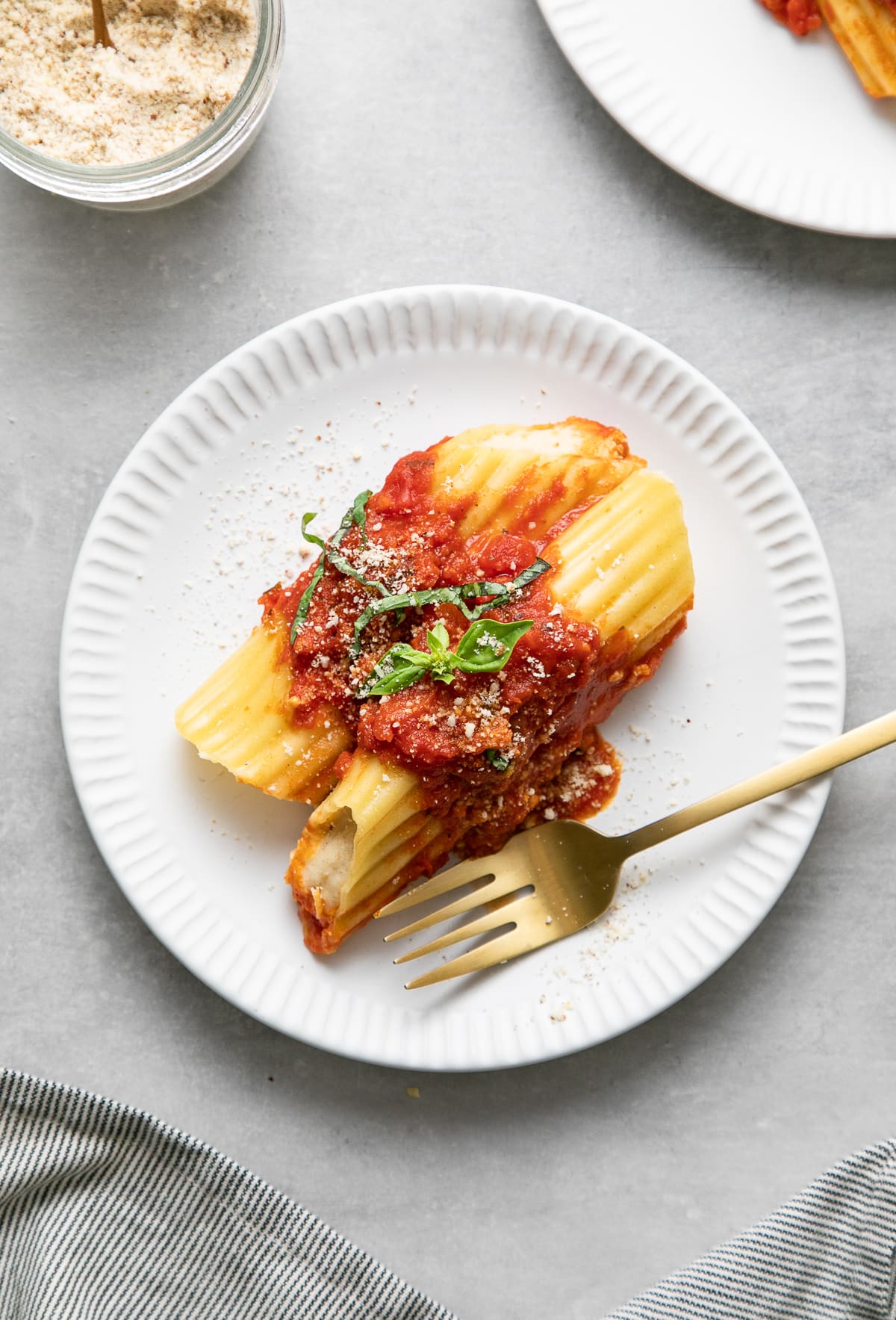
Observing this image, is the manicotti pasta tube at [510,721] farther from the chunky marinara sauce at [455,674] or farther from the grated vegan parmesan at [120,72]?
the grated vegan parmesan at [120,72]

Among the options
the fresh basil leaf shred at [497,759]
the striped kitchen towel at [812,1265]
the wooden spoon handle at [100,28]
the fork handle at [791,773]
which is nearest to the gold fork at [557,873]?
the fork handle at [791,773]

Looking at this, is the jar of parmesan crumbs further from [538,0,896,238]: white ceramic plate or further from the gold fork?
the gold fork

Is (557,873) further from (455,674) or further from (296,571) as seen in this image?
(296,571)

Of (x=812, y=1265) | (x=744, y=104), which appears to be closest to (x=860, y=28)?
(x=744, y=104)

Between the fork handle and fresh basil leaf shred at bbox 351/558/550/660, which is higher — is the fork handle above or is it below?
below

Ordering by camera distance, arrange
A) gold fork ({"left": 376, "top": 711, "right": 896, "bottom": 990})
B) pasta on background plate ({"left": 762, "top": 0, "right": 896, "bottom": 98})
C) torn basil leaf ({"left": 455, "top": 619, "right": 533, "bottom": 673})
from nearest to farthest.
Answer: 1. torn basil leaf ({"left": 455, "top": 619, "right": 533, "bottom": 673})
2. gold fork ({"left": 376, "top": 711, "right": 896, "bottom": 990})
3. pasta on background plate ({"left": 762, "top": 0, "right": 896, "bottom": 98})

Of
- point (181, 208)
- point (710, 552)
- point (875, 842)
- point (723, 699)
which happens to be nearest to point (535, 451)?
point (710, 552)

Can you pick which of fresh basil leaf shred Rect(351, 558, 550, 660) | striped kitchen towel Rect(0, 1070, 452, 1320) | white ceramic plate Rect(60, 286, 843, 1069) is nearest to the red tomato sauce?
white ceramic plate Rect(60, 286, 843, 1069)

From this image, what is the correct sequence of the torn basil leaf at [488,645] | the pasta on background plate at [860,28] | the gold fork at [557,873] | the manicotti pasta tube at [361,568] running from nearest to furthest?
1. the torn basil leaf at [488,645]
2. the manicotti pasta tube at [361,568]
3. the gold fork at [557,873]
4. the pasta on background plate at [860,28]
